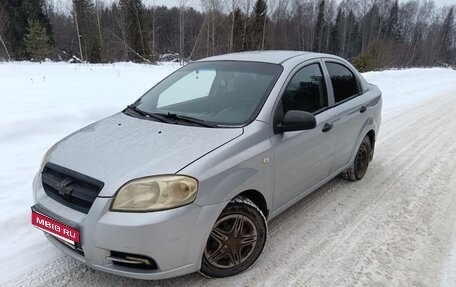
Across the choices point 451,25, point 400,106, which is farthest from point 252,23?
point 451,25

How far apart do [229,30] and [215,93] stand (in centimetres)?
3201

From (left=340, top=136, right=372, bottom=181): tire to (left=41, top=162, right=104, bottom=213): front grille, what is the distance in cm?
330

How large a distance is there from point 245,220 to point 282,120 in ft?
2.93

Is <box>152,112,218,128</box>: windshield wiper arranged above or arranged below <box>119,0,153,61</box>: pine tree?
below

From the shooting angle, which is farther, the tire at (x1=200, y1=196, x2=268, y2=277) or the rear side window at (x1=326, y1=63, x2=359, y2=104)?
the rear side window at (x1=326, y1=63, x2=359, y2=104)

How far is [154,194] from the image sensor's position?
7.37ft

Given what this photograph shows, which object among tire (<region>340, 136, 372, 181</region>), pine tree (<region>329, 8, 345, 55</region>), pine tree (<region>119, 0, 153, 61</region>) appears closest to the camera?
tire (<region>340, 136, 372, 181</region>)

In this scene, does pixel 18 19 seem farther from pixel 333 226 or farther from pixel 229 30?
pixel 333 226

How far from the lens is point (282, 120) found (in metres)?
2.97

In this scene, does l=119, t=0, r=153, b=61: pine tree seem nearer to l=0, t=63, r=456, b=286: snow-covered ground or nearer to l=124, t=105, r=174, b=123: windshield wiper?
l=0, t=63, r=456, b=286: snow-covered ground

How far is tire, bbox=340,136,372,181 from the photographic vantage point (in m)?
4.56

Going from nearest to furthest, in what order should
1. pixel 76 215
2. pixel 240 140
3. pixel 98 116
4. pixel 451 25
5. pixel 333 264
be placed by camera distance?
pixel 76 215
pixel 240 140
pixel 333 264
pixel 98 116
pixel 451 25

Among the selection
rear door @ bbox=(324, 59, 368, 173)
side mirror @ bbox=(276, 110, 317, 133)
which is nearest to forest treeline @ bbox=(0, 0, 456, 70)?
rear door @ bbox=(324, 59, 368, 173)

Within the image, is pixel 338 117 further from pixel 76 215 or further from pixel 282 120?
pixel 76 215
